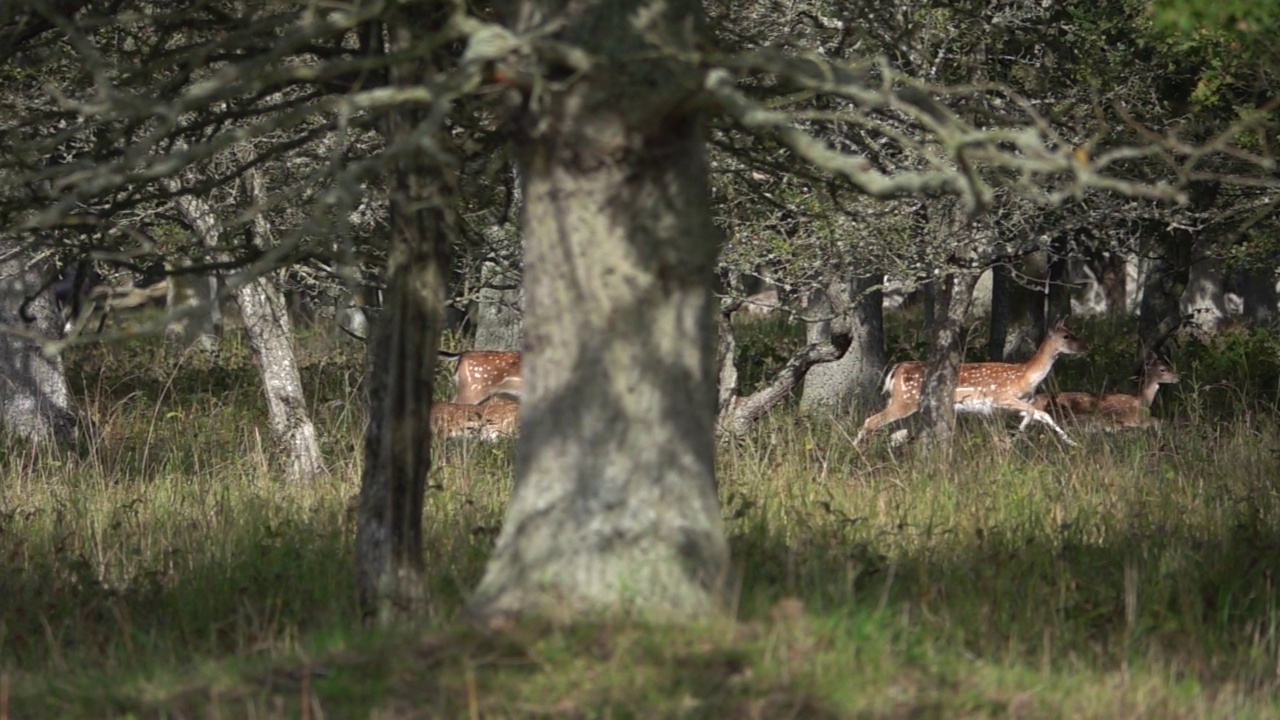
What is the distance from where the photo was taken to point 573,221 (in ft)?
Answer: 15.9

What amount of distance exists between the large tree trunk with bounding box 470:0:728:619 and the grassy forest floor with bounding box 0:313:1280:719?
0.65ft

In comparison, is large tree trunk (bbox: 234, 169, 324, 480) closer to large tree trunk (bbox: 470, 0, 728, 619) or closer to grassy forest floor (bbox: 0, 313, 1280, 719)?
grassy forest floor (bbox: 0, 313, 1280, 719)

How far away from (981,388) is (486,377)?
15.5 feet

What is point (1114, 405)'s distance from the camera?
47.8ft

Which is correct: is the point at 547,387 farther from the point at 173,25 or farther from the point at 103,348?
the point at 103,348

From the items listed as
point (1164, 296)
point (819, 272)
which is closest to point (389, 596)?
point (819, 272)

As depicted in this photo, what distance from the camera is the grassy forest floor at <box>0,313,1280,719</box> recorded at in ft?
14.9

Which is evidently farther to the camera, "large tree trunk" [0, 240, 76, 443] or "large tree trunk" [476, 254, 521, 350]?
"large tree trunk" [476, 254, 521, 350]

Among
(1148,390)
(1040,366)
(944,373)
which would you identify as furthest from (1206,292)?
(944,373)

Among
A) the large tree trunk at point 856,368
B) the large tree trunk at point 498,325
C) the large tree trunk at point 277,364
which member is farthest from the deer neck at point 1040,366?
the large tree trunk at point 277,364

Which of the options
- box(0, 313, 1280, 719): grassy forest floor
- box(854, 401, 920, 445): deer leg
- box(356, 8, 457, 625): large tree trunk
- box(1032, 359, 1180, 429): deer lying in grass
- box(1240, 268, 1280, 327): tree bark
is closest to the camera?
box(0, 313, 1280, 719): grassy forest floor

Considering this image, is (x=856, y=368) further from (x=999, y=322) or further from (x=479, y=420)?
(x=999, y=322)

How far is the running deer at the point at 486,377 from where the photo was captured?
1570cm

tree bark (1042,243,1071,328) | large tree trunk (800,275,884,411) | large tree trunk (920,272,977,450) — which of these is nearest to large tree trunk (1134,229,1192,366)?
large tree trunk (800,275,884,411)
